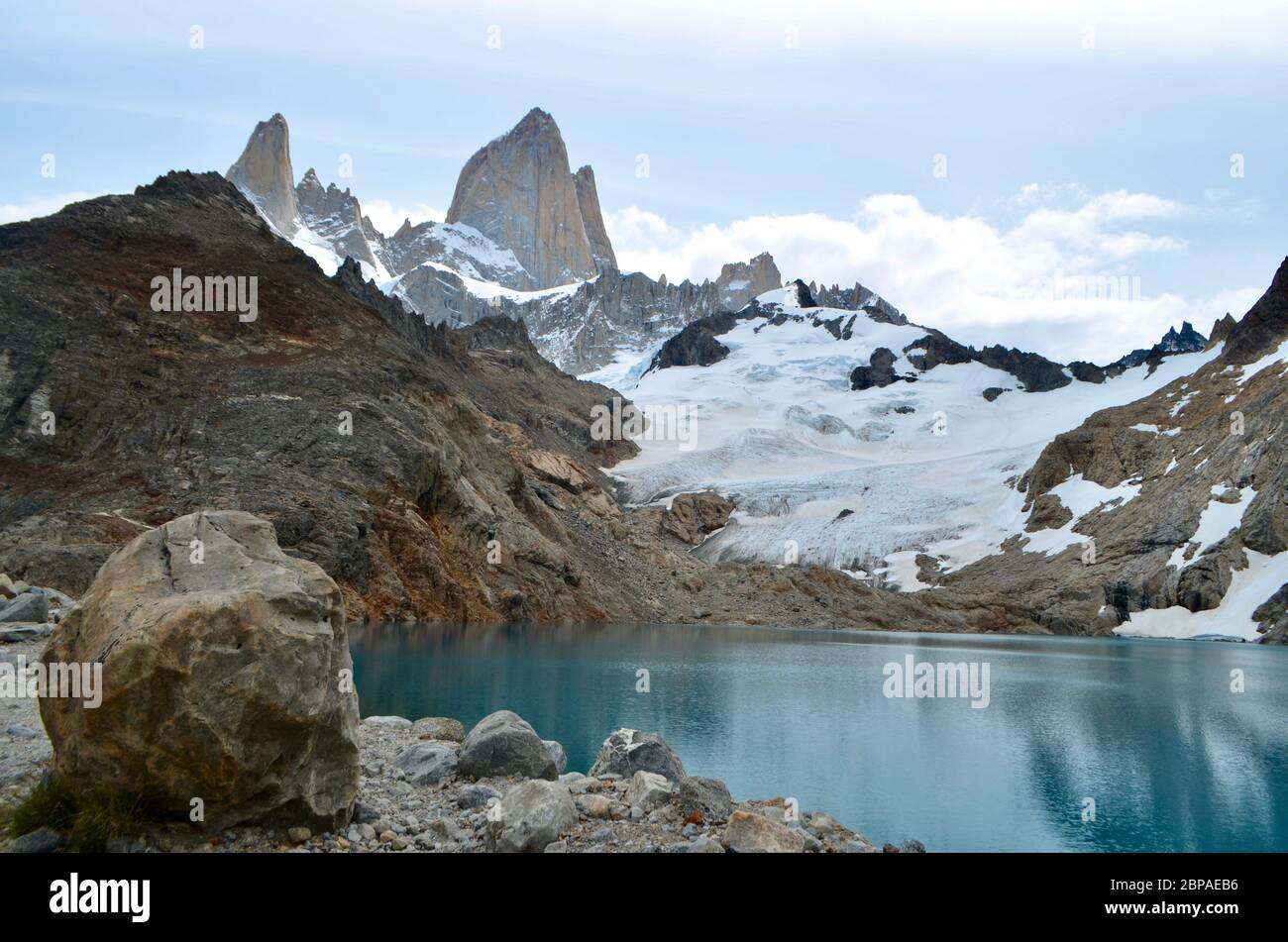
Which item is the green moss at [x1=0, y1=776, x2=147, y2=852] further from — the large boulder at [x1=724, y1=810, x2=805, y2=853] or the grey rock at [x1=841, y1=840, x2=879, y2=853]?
the grey rock at [x1=841, y1=840, x2=879, y2=853]

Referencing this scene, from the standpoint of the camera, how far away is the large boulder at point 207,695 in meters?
7.71

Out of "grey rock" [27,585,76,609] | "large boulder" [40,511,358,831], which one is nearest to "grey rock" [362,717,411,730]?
"large boulder" [40,511,358,831]

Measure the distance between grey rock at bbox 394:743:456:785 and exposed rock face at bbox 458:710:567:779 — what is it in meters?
0.23

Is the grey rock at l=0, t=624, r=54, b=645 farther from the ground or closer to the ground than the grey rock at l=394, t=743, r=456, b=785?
farther from the ground

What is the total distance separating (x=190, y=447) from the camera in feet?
169

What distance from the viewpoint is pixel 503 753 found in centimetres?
1314

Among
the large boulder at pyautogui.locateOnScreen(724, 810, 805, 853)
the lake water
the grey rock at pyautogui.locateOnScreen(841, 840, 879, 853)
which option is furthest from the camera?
the lake water

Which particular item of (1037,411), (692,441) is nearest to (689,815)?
(692,441)

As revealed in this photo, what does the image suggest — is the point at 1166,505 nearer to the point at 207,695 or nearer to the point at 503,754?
the point at 503,754

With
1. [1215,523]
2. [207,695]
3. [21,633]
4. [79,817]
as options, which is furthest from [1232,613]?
[79,817]

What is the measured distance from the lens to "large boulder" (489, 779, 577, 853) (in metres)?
9.04

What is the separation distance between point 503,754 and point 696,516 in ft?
362

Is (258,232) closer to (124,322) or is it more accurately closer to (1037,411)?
(124,322)
